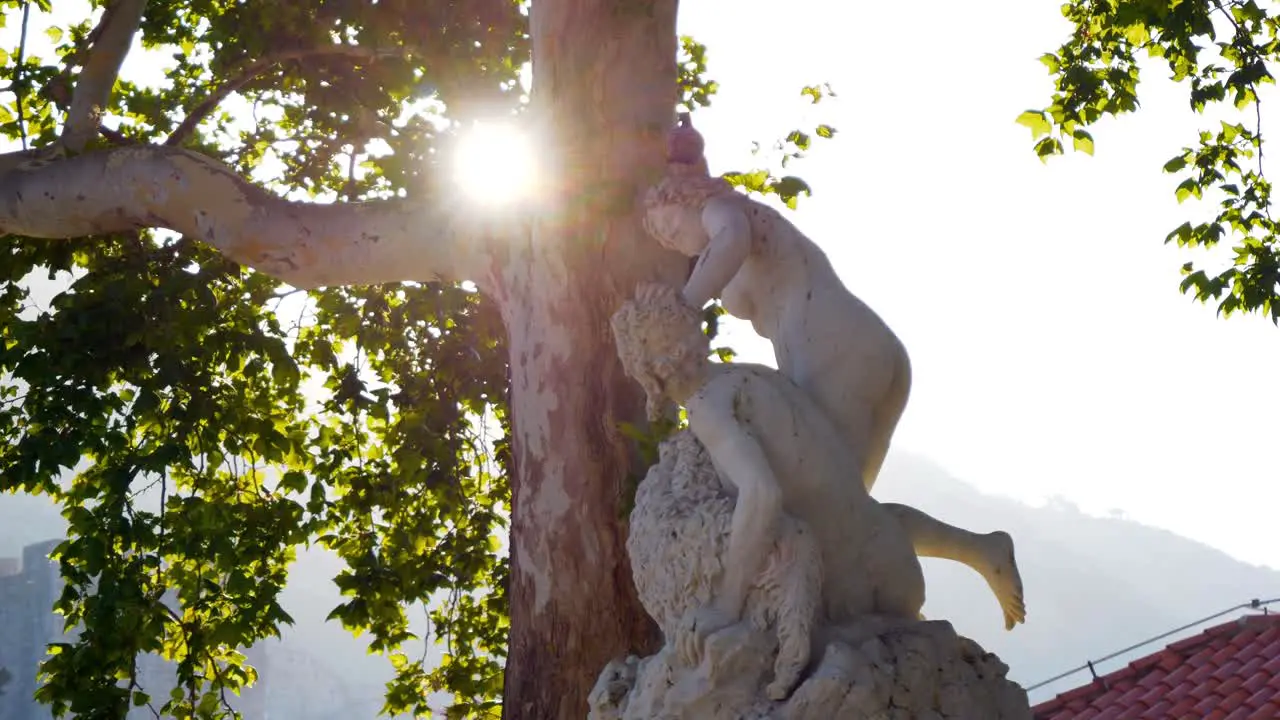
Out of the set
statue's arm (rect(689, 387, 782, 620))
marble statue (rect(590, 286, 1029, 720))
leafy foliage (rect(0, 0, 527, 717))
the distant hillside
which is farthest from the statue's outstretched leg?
the distant hillside

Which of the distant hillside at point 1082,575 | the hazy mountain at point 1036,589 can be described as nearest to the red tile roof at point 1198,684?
the hazy mountain at point 1036,589

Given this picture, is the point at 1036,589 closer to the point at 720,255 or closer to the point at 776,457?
the point at 720,255

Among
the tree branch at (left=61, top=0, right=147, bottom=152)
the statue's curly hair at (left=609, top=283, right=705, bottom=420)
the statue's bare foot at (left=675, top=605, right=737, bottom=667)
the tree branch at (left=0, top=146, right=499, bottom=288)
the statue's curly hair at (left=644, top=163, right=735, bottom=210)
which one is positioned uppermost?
the tree branch at (left=61, top=0, right=147, bottom=152)

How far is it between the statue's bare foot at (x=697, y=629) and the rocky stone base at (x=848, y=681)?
0.03m

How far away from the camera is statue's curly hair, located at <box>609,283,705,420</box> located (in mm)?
4086

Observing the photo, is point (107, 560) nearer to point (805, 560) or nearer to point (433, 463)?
point (433, 463)

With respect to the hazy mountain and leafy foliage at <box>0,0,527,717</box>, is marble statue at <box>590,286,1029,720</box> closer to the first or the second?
leafy foliage at <box>0,0,527,717</box>

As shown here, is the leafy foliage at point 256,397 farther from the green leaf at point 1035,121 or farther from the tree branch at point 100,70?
the green leaf at point 1035,121

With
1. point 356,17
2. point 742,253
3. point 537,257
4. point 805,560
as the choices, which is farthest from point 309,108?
point 805,560

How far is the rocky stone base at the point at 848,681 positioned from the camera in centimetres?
365

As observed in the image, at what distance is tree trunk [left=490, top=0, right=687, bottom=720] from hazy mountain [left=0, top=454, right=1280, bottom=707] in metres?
45.0

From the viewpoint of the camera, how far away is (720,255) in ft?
14.1

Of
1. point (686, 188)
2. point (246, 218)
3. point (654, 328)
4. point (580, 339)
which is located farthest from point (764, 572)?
point (246, 218)

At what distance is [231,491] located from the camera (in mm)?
9906
